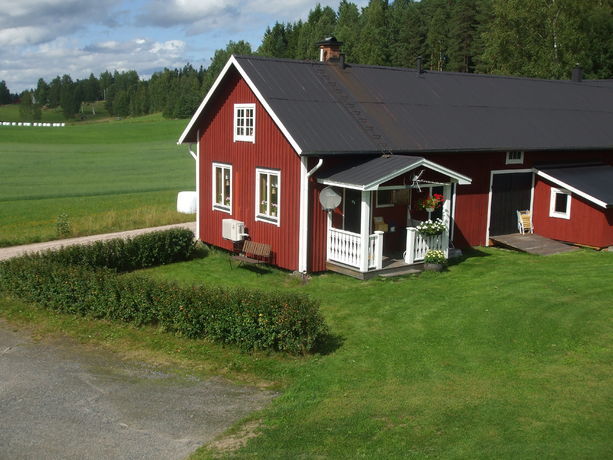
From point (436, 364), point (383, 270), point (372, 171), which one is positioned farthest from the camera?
point (383, 270)

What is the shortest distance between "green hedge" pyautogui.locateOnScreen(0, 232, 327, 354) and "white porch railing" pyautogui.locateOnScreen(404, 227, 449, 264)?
15.4 ft

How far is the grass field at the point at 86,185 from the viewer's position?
29609mm

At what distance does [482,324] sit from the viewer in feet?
45.1

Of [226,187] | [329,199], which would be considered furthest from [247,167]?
[329,199]

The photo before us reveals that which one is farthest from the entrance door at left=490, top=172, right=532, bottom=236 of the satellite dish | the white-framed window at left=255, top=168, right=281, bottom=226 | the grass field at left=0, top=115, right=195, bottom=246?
the grass field at left=0, top=115, right=195, bottom=246

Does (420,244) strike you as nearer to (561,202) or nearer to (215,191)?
(561,202)

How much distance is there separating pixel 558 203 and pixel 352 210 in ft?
26.6

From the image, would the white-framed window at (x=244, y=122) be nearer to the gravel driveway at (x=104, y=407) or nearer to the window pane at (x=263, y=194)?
the window pane at (x=263, y=194)

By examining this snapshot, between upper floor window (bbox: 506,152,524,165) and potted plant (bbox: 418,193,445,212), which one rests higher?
upper floor window (bbox: 506,152,524,165)

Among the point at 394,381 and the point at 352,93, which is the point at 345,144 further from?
the point at 394,381

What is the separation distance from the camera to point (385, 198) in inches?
782

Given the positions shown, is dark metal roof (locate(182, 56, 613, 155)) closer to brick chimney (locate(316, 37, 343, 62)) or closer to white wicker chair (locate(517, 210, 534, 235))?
brick chimney (locate(316, 37, 343, 62))

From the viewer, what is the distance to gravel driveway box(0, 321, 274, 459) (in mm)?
9242

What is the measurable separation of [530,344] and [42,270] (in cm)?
1168
